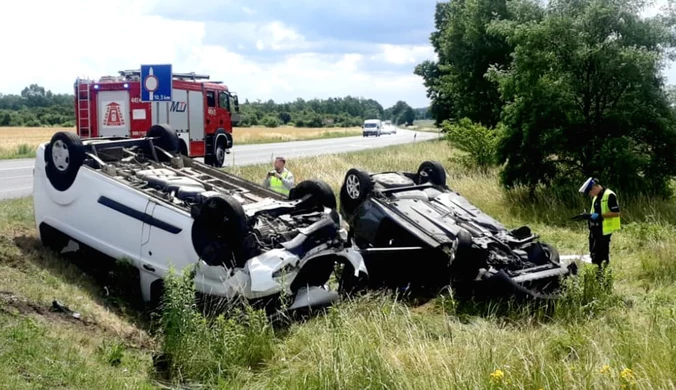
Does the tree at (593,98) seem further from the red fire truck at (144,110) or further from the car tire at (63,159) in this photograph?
the car tire at (63,159)

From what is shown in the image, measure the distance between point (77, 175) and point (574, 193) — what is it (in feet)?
32.2

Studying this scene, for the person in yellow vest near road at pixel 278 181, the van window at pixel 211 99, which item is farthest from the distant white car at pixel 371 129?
the person in yellow vest near road at pixel 278 181

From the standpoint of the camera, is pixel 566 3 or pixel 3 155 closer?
pixel 566 3

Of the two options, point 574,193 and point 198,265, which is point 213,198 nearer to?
point 198,265

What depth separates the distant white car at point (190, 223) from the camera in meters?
6.32

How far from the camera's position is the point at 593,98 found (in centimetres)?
1463

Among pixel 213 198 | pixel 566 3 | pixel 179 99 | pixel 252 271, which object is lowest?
pixel 252 271

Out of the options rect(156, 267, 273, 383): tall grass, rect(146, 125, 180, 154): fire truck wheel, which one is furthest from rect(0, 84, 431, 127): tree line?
rect(156, 267, 273, 383): tall grass

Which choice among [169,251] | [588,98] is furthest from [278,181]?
[588,98]

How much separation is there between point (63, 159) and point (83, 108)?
40.3ft

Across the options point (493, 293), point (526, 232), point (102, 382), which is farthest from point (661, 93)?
point (102, 382)

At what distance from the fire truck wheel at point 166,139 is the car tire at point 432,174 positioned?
10.6ft

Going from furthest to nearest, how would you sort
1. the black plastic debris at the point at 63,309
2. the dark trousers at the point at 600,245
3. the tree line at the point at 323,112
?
the tree line at the point at 323,112
the dark trousers at the point at 600,245
the black plastic debris at the point at 63,309

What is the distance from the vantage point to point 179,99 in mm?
19875
